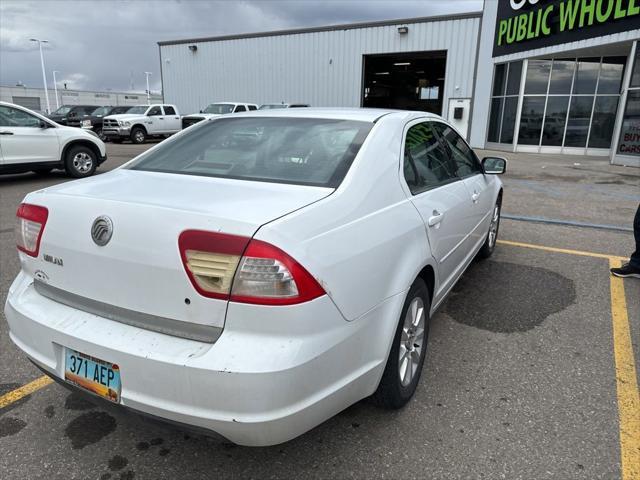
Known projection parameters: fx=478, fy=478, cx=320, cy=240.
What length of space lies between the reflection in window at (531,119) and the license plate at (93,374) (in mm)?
20223

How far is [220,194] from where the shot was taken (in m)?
2.05

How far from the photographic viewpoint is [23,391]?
2.71 metres

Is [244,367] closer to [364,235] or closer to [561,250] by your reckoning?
[364,235]

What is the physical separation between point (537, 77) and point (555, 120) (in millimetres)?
1823

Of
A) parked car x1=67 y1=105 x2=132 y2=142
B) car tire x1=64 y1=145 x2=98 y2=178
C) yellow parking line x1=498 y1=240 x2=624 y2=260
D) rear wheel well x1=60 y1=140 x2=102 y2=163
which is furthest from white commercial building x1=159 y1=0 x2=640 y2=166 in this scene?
car tire x1=64 y1=145 x2=98 y2=178

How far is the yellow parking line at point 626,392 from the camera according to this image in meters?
2.22

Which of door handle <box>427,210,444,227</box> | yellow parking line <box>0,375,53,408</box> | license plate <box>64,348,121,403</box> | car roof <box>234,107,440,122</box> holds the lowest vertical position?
yellow parking line <box>0,375,53,408</box>

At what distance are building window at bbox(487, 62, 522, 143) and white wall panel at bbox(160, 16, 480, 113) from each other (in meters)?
1.97

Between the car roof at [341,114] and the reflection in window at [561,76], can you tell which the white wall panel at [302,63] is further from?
the car roof at [341,114]

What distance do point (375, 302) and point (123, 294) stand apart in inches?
40.5

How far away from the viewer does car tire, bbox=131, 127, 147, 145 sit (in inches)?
846

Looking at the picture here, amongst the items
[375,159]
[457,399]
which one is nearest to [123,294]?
[375,159]

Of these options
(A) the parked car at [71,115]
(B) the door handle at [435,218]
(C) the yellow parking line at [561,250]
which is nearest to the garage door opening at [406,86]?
(A) the parked car at [71,115]

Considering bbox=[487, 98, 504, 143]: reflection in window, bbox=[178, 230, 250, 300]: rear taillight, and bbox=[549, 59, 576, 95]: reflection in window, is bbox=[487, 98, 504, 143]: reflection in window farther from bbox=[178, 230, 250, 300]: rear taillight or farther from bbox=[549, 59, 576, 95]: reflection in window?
bbox=[178, 230, 250, 300]: rear taillight
